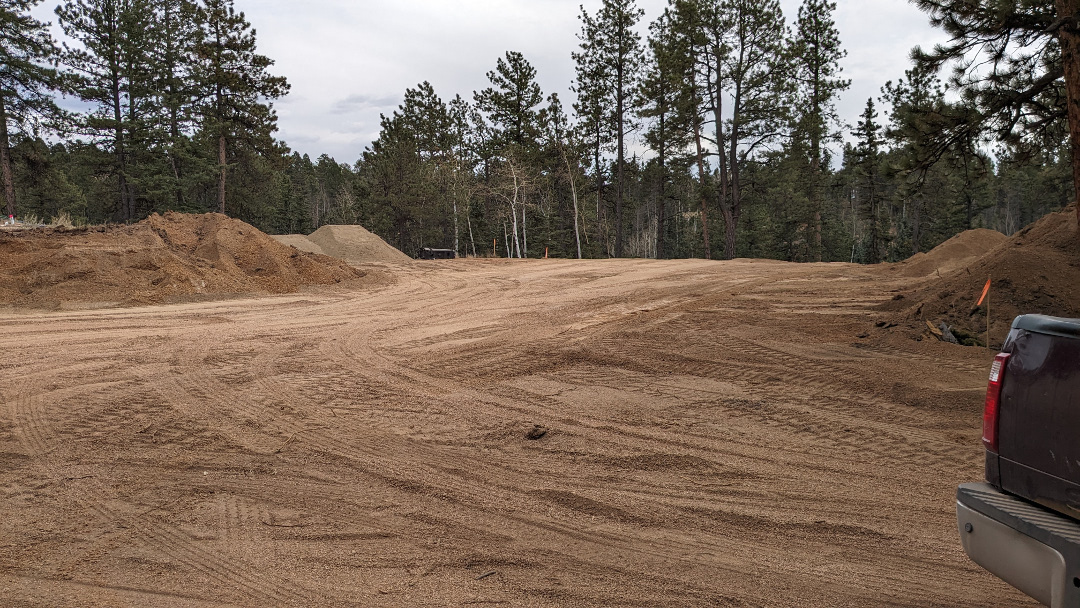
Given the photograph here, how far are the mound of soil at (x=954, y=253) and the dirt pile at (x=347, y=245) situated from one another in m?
20.7

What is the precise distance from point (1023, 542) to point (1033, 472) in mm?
278

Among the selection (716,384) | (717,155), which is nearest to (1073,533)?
(716,384)

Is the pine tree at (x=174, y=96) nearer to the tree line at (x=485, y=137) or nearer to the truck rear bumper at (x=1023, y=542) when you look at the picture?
the tree line at (x=485, y=137)

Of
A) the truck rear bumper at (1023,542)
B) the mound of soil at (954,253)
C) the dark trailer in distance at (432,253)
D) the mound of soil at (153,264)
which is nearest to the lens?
the truck rear bumper at (1023,542)

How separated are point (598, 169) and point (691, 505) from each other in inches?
1558

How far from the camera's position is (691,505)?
3.64 m

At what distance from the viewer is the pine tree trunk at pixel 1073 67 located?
6.77m

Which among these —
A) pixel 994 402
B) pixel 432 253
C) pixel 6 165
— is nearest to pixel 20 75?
pixel 6 165

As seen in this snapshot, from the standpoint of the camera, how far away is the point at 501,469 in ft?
13.9

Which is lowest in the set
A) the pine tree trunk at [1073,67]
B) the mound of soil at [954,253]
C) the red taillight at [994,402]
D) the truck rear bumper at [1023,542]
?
the truck rear bumper at [1023,542]

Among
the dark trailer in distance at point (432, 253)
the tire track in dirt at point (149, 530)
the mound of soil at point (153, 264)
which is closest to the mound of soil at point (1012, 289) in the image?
the tire track in dirt at point (149, 530)

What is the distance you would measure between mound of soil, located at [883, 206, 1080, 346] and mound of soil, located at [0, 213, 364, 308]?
A: 15500 millimetres

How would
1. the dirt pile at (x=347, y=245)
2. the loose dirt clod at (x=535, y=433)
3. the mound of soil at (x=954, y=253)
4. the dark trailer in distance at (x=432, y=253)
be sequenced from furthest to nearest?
the dark trailer in distance at (x=432, y=253), the dirt pile at (x=347, y=245), the mound of soil at (x=954, y=253), the loose dirt clod at (x=535, y=433)

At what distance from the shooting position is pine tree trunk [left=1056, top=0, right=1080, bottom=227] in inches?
266
